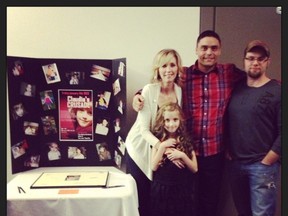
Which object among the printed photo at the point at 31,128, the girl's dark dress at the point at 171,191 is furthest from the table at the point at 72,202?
the printed photo at the point at 31,128

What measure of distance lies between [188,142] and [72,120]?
0.72 m

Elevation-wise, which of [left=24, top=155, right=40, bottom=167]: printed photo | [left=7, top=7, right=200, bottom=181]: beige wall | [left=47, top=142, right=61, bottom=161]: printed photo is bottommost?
[left=24, top=155, right=40, bottom=167]: printed photo

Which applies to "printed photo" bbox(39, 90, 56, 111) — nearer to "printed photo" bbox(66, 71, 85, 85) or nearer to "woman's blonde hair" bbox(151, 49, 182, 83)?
"printed photo" bbox(66, 71, 85, 85)

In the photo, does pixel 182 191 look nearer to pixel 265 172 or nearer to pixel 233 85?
pixel 265 172

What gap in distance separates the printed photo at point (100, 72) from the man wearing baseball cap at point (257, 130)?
0.74 metres

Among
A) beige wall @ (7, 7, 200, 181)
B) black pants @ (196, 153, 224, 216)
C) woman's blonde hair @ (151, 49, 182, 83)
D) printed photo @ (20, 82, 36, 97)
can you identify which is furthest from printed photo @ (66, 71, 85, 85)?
black pants @ (196, 153, 224, 216)

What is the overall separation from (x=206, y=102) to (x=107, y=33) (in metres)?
0.70

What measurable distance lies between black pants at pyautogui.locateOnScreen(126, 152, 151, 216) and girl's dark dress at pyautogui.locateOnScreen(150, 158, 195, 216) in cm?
12

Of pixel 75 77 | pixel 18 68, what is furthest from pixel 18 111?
pixel 75 77

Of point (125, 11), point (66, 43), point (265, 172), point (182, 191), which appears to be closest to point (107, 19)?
point (125, 11)

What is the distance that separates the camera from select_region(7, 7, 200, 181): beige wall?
181 centimetres

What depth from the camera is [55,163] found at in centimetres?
197

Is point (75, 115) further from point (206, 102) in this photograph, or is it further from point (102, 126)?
point (206, 102)

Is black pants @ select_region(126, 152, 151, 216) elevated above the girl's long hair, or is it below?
below
